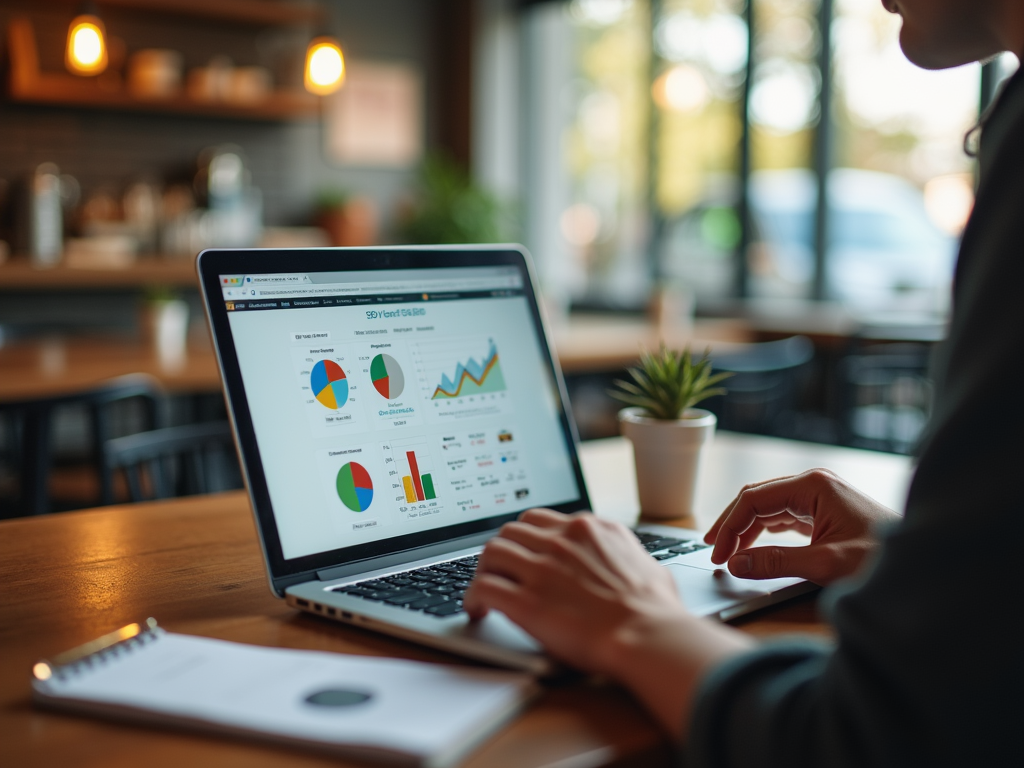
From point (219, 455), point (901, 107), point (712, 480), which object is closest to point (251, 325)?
point (712, 480)

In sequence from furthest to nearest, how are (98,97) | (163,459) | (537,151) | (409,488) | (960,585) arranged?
1. (537,151)
2. (98,97)
3. (163,459)
4. (409,488)
5. (960,585)

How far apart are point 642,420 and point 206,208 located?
500cm

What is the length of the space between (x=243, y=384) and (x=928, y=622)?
1.95 feet

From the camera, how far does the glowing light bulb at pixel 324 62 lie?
3.66 metres

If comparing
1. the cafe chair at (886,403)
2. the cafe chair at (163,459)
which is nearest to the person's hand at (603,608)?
the cafe chair at (163,459)

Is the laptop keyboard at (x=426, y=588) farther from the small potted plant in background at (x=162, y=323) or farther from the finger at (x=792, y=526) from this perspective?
the small potted plant in background at (x=162, y=323)

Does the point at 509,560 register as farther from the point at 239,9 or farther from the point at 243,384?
the point at 239,9

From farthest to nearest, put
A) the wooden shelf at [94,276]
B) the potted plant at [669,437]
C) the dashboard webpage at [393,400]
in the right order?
1. the wooden shelf at [94,276]
2. the potted plant at [669,437]
3. the dashboard webpage at [393,400]

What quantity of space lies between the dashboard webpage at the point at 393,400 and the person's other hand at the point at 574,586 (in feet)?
0.66

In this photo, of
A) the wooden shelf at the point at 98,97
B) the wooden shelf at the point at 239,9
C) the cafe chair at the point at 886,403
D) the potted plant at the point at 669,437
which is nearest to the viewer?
the potted plant at the point at 669,437

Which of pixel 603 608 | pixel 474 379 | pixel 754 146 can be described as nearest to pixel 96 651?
pixel 603 608

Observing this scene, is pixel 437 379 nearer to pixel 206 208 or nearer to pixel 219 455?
pixel 219 455

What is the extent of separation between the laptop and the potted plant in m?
0.10

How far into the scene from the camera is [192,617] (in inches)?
33.6
